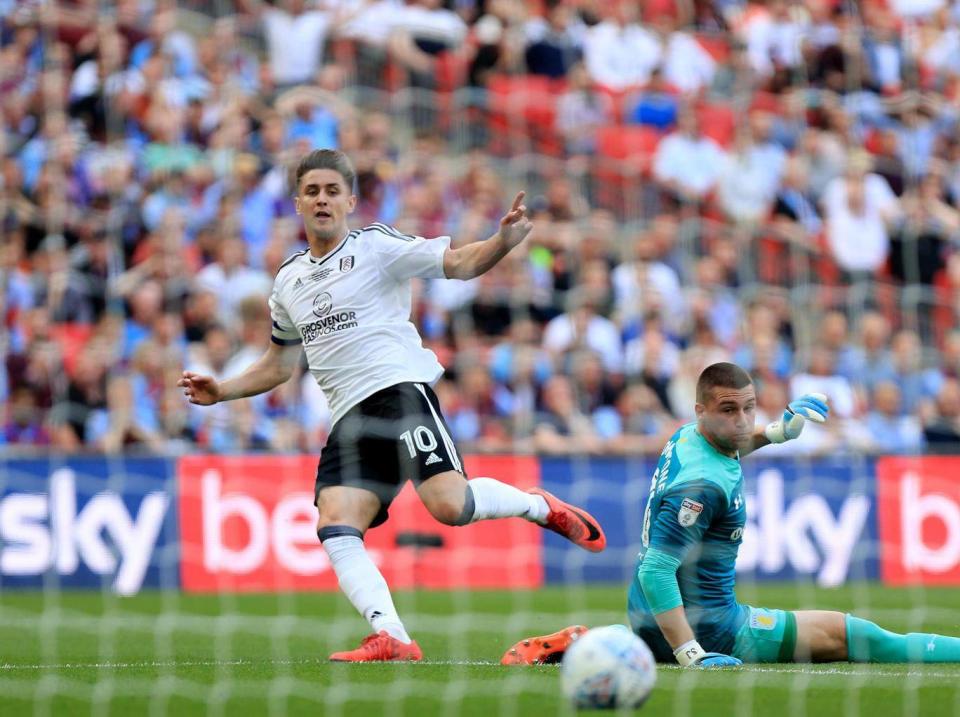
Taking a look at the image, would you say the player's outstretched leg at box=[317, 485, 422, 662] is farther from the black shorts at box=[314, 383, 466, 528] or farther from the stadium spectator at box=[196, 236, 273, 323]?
the stadium spectator at box=[196, 236, 273, 323]

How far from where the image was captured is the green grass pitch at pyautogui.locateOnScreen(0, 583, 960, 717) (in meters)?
5.26

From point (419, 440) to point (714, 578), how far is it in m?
1.30

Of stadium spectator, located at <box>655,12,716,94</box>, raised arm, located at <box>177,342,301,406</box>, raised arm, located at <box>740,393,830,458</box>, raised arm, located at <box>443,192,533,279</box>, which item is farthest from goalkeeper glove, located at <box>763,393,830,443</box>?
stadium spectator, located at <box>655,12,716,94</box>

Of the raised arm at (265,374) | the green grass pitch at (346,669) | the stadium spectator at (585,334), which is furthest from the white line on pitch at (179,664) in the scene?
the stadium spectator at (585,334)

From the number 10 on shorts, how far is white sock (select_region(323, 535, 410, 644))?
43cm

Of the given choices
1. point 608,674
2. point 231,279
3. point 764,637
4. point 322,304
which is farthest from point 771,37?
point 608,674

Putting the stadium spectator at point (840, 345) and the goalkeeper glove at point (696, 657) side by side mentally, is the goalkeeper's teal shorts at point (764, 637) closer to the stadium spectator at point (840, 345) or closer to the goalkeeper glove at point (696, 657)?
the goalkeeper glove at point (696, 657)

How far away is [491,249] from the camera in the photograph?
6336 millimetres

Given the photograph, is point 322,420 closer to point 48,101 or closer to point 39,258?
point 39,258

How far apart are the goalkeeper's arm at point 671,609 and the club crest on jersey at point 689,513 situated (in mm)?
136

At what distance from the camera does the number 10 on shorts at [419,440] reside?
→ 6.59 m

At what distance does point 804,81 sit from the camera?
15562mm

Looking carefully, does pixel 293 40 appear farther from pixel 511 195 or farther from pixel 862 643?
pixel 862 643

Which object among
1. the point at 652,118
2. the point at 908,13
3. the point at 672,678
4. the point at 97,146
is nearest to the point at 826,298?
the point at 652,118
